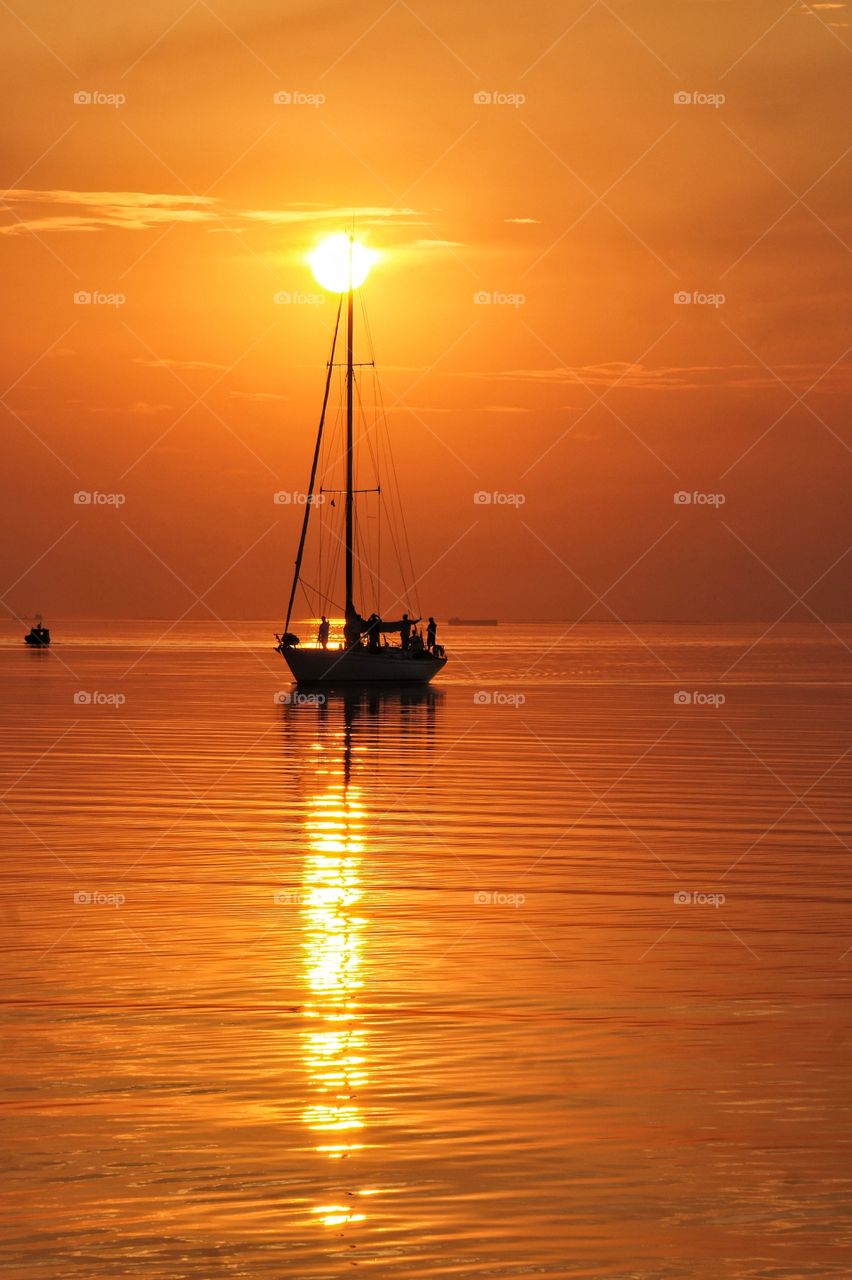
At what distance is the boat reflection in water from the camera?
39.6 feet

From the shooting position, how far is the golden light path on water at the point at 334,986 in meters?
12.2

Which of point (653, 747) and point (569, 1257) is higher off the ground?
point (653, 747)

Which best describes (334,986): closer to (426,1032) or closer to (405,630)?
(426,1032)

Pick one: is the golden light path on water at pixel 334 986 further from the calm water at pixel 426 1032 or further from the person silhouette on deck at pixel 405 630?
the person silhouette on deck at pixel 405 630

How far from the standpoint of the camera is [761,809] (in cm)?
3419

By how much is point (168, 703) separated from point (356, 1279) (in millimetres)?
67565

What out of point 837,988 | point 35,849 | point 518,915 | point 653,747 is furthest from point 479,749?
point 837,988

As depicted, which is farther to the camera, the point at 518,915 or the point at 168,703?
the point at 168,703

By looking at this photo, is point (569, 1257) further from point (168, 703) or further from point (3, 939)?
point (168, 703)

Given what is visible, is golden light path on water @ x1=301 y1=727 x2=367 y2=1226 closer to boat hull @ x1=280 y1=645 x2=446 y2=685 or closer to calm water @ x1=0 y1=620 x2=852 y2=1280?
calm water @ x1=0 y1=620 x2=852 y2=1280

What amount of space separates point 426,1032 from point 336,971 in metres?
2.86

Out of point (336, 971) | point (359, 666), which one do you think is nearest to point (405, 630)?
point (359, 666)

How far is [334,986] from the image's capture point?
56.1ft

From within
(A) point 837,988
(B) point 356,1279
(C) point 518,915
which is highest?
(C) point 518,915
